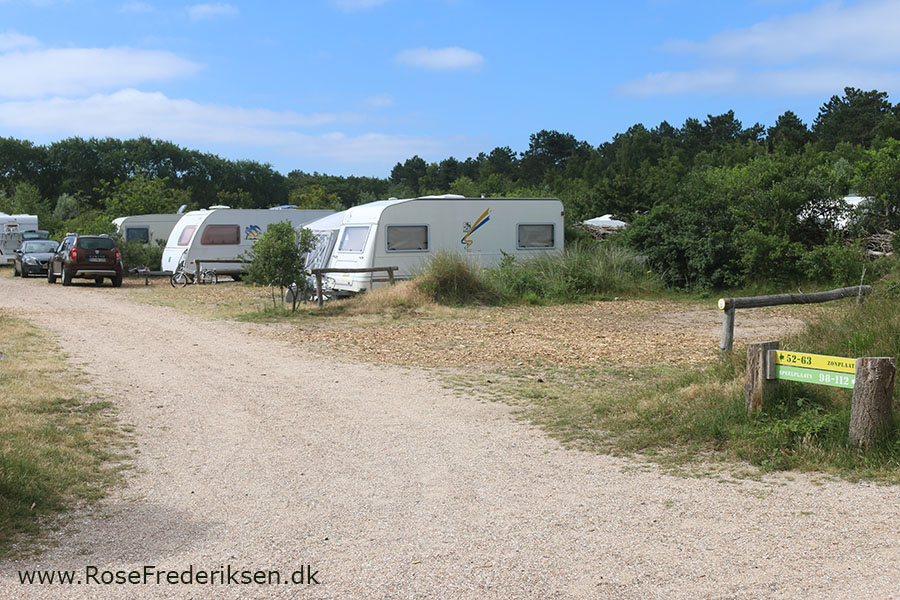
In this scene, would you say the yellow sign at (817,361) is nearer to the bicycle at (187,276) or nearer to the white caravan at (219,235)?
the white caravan at (219,235)

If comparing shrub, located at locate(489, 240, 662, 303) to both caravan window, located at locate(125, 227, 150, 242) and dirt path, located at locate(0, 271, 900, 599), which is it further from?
caravan window, located at locate(125, 227, 150, 242)

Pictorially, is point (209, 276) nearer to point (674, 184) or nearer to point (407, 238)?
point (407, 238)

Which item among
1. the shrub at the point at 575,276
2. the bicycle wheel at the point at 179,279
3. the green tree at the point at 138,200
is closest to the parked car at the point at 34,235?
the green tree at the point at 138,200

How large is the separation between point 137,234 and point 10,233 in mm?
7410

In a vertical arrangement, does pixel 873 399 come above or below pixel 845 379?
below

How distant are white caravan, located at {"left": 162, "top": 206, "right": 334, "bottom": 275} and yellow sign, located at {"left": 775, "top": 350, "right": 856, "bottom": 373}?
20.5 meters

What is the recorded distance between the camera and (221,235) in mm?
26016

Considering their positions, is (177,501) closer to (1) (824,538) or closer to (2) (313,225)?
(1) (824,538)

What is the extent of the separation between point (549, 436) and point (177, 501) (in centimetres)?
293

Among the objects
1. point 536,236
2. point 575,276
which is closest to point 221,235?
point 536,236

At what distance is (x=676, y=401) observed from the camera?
275 inches

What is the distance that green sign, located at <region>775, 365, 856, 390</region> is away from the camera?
575cm

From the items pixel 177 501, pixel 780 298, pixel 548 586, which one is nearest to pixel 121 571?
pixel 177 501

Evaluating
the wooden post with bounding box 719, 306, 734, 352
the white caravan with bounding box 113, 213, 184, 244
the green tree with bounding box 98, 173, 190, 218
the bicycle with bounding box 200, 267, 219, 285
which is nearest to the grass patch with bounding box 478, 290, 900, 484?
the wooden post with bounding box 719, 306, 734, 352
